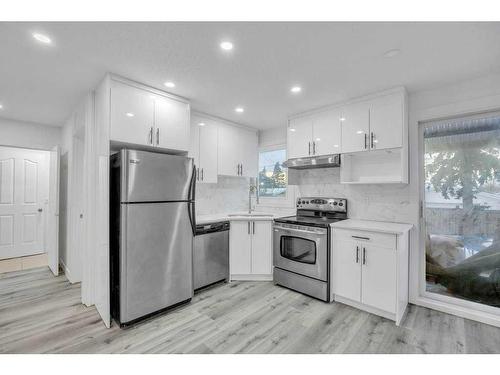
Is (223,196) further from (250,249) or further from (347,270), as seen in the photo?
(347,270)

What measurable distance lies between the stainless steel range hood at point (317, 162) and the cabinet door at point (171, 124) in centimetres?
148

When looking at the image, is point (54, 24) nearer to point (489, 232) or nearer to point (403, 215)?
point (403, 215)

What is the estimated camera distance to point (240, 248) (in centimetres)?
326

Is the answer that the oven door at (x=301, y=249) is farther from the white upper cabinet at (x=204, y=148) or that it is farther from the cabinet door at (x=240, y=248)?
the white upper cabinet at (x=204, y=148)

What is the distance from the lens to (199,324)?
2238 mm

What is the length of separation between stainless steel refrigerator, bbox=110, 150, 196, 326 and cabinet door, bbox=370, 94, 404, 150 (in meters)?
2.16

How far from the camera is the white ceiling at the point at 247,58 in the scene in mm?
1627

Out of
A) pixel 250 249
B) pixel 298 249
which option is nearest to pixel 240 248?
pixel 250 249

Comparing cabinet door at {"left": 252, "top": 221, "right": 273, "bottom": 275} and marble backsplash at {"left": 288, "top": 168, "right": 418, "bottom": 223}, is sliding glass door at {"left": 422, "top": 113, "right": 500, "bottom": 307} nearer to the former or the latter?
marble backsplash at {"left": 288, "top": 168, "right": 418, "bottom": 223}

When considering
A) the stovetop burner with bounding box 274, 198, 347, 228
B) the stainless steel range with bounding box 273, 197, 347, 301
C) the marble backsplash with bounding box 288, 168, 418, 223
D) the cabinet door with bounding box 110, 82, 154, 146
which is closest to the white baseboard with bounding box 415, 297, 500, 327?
the marble backsplash with bounding box 288, 168, 418, 223

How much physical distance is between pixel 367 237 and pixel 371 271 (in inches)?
13.7

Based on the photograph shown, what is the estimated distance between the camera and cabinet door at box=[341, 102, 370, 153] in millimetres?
2760

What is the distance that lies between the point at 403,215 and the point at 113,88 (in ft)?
11.1

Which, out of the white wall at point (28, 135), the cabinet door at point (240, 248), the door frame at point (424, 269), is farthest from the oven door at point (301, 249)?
the white wall at point (28, 135)
